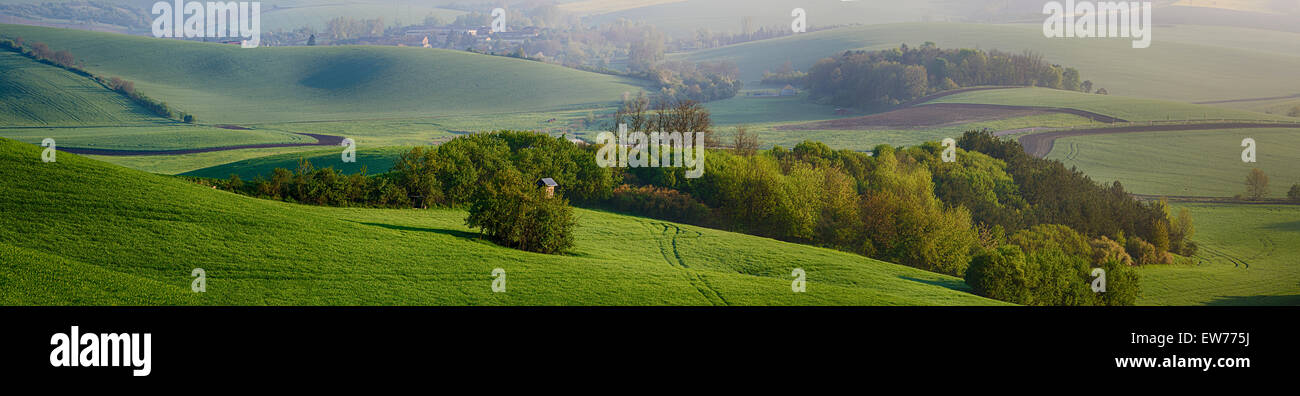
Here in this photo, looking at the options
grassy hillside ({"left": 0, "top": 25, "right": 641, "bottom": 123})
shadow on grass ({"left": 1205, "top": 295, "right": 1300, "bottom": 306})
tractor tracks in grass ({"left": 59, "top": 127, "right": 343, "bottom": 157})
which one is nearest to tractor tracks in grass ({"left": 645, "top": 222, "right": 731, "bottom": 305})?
shadow on grass ({"left": 1205, "top": 295, "right": 1300, "bottom": 306})

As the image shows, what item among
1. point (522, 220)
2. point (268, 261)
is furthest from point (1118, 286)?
point (268, 261)

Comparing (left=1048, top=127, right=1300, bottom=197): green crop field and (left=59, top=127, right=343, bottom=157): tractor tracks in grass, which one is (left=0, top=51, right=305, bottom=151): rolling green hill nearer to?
(left=59, top=127, right=343, bottom=157): tractor tracks in grass

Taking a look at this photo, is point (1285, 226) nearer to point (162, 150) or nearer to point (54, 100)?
point (162, 150)

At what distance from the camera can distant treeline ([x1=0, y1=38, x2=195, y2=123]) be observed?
136 m

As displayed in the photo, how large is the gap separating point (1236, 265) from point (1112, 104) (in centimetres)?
9055

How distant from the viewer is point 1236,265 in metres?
59.4

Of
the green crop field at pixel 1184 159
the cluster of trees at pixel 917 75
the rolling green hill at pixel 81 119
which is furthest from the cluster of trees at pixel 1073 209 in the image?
the rolling green hill at pixel 81 119

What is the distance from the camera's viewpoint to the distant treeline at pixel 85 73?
445 feet

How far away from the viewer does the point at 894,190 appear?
60.5 m

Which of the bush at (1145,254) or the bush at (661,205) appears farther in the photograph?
the bush at (1145,254)

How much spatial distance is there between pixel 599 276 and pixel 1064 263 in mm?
26551

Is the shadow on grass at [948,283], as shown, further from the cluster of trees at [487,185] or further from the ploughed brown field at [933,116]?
the ploughed brown field at [933,116]

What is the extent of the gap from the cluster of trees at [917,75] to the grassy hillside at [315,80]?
4910 cm
